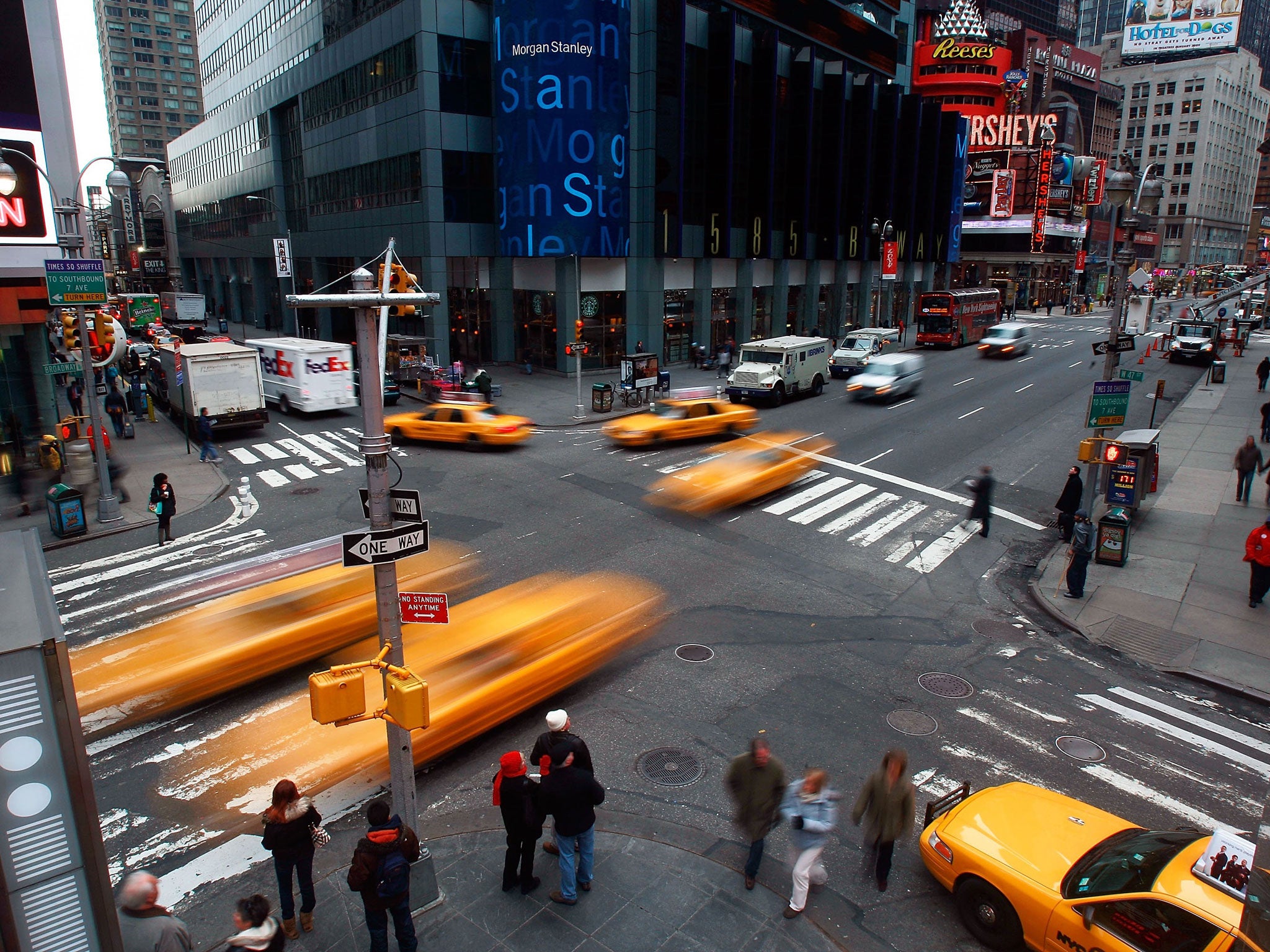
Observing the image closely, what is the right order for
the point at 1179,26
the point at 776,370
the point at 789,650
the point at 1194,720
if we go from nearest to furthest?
the point at 1194,720 → the point at 789,650 → the point at 776,370 → the point at 1179,26

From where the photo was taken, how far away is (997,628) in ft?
42.2

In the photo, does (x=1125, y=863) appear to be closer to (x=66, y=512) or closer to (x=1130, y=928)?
(x=1130, y=928)

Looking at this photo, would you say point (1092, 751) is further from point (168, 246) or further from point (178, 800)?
point (168, 246)

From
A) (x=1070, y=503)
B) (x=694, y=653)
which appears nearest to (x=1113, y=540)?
(x=1070, y=503)

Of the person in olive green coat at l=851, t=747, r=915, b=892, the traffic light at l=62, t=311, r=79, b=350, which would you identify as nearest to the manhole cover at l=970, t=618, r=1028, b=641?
the person in olive green coat at l=851, t=747, r=915, b=892

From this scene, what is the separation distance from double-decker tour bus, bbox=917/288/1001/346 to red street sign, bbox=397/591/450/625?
47619 millimetres

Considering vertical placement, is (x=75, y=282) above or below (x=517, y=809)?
above

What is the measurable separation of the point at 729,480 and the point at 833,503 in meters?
2.71

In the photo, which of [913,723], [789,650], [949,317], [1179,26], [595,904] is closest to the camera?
[595,904]

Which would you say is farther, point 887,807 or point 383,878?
point 887,807

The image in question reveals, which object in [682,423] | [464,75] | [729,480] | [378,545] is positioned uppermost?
[464,75]

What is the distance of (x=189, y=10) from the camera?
14062 centimetres

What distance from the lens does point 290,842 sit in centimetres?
629

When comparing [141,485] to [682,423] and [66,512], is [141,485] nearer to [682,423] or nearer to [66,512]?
[66,512]
